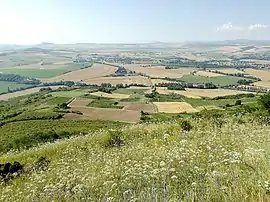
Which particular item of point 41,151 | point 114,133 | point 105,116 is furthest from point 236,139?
point 105,116

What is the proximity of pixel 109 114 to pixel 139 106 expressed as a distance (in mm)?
10879

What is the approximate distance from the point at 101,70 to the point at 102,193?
182421 mm

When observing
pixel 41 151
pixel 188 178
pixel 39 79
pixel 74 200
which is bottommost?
pixel 39 79

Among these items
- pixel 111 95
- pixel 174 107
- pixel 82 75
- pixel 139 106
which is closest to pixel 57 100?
pixel 111 95

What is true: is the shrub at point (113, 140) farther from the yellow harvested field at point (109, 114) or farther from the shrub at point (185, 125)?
the yellow harvested field at point (109, 114)

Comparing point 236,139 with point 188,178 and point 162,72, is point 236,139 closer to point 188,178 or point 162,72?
point 188,178

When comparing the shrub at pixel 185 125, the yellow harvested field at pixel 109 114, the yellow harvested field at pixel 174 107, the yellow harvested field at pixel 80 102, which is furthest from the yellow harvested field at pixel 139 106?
the shrub at pixel 185 125

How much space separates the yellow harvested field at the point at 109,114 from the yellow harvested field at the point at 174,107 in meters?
6.28

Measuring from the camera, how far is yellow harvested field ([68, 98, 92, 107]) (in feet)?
282

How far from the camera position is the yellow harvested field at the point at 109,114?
Answer: 2631 inches

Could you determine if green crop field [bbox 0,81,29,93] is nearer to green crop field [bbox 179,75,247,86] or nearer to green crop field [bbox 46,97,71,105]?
green crop field [bbox 46,97,71,105]

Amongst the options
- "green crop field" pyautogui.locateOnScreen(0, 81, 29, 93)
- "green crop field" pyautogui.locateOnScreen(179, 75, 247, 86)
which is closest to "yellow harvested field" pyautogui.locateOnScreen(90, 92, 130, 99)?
"green crop field" pyautogui.locateOnScreen(179, 75, 247, 86)

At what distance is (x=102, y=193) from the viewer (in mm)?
6148

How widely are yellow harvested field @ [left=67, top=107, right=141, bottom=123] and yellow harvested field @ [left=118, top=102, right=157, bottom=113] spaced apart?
352 centimetres
